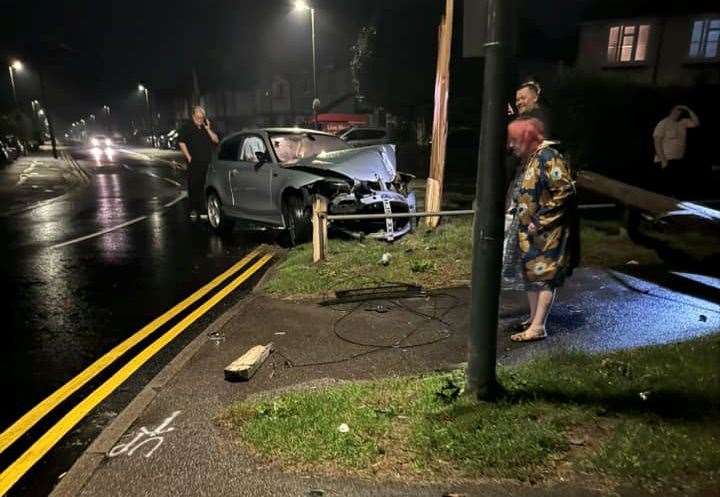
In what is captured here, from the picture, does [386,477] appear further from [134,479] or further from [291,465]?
[134,479]

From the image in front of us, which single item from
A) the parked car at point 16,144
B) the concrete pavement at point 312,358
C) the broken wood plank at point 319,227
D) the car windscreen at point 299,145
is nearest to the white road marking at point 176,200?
the car windscreen at point 299,145

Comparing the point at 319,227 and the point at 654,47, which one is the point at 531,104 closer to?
the point at 319,227

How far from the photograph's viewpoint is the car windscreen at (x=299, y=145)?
8.97 meters

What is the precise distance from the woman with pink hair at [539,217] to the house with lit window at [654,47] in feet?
74.5

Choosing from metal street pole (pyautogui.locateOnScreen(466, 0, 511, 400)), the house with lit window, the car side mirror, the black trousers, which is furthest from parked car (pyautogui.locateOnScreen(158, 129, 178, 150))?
metal street pole (pyautogui.locateOnScreen(466, 0, 511, 400))

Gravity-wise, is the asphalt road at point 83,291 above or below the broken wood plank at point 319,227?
below

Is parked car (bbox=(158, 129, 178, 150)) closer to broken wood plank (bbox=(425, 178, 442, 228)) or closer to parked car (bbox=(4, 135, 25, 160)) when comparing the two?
parked car (bbox=(4, 135, 25, 160))

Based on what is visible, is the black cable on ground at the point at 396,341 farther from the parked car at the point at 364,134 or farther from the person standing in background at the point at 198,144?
the parked car at the point at 364,134

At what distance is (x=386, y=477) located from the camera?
2.68m

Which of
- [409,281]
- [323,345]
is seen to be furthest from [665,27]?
[323,345]

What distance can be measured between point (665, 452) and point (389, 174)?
20.9 feet

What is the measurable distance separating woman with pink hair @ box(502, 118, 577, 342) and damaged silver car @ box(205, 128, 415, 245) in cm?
382

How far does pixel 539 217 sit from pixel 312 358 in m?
2.16

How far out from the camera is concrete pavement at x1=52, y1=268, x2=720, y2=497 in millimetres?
2715
